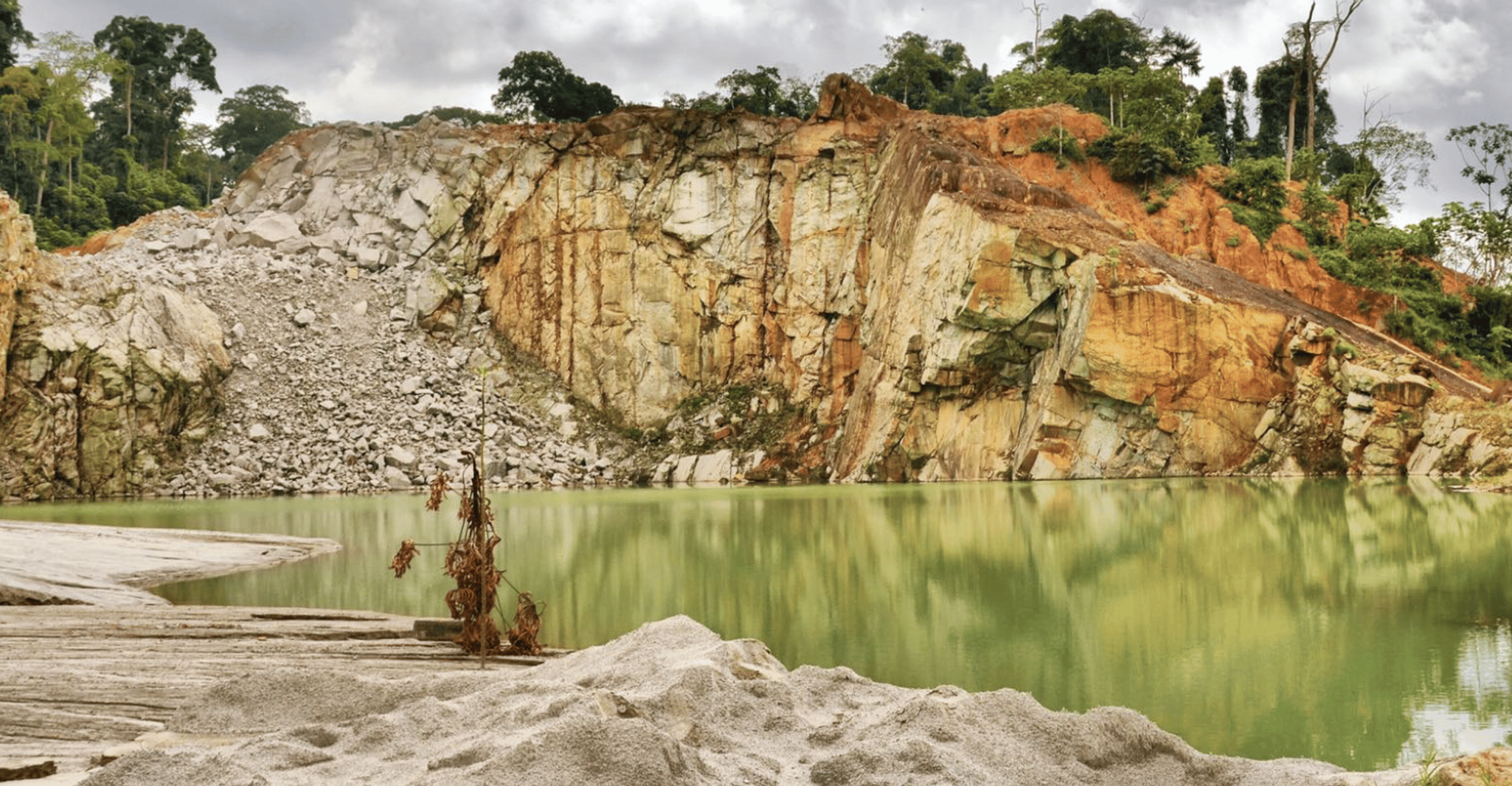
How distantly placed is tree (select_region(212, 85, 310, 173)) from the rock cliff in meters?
34.6

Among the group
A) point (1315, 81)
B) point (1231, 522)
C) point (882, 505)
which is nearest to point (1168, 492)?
point (882, 505)

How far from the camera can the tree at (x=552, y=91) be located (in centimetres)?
5784

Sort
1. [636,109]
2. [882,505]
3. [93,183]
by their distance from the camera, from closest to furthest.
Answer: [882,505] → [636,109] → [93,183]

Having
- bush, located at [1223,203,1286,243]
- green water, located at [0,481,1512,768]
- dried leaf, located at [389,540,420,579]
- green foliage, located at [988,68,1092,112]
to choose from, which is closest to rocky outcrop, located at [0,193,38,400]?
green water, located at [0,481,1512,768]

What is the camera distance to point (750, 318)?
1903 inches

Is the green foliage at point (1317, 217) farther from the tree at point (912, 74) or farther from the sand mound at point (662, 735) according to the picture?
the sand mound at point (662, 735)

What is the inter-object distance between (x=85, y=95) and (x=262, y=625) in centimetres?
6744

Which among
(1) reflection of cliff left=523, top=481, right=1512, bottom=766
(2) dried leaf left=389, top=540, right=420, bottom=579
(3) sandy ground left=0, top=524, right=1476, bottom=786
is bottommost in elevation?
(1) reflection of cliff left=523, top=481, right=1512, bottom=766

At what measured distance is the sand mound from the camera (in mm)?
4746

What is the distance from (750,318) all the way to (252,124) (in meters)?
55.9

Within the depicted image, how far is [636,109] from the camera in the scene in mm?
51469

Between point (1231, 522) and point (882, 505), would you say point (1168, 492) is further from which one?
point (1231, 522)

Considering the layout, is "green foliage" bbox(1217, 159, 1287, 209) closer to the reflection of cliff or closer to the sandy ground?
the reflection of cliff

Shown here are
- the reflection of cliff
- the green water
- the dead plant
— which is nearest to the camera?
the green water
